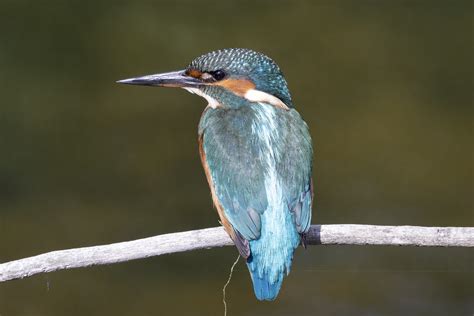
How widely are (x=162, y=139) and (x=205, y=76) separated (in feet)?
8.35

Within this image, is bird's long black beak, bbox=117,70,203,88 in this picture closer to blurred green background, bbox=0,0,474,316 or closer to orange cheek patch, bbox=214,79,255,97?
orange cheek patch, bbox=214,79,255,97

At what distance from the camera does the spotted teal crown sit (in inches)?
132

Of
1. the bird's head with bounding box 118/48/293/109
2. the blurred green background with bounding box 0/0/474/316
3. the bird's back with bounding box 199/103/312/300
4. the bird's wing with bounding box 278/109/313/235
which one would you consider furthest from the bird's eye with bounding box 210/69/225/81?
the blurred green background with bounding box 0/0/474/316

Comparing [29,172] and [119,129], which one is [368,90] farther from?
[29,172]

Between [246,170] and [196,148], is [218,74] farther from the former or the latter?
[196,148]

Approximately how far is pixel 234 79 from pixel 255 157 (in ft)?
1.14

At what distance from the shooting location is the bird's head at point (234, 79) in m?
3.36

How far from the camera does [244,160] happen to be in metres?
3.15

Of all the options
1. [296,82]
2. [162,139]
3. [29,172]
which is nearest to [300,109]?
[296,82]

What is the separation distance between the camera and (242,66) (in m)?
3.37

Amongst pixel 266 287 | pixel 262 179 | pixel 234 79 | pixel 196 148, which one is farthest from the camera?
pixel 196 148

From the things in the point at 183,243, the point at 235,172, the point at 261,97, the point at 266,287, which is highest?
the point at 261,97

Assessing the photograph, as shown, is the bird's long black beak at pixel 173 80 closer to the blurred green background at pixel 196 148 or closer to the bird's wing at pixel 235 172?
the bird's wing at pixel 235 172

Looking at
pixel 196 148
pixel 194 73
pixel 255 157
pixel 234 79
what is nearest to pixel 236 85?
pixel 234 79
